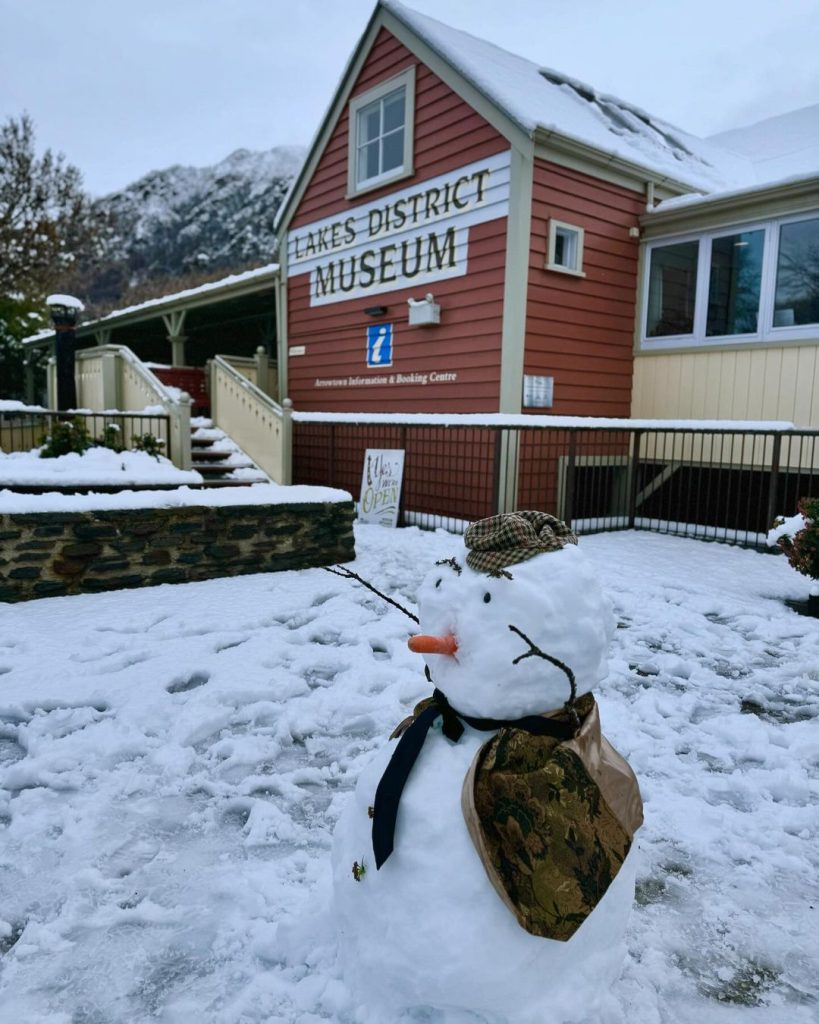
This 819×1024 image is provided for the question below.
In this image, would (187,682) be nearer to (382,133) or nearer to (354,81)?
(382,133)

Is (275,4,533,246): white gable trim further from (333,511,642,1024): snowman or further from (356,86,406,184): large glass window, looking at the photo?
(333,511,642,1024): snowman

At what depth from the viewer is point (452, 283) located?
9.30 metres

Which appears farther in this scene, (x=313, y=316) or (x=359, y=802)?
(x=313, y=316)

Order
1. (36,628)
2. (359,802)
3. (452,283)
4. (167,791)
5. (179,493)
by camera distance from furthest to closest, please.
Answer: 1. (452,283)
2. (179,493)
3. (36,628)
4. (167,791)
5. (359,802)

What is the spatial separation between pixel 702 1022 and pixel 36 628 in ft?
13.2

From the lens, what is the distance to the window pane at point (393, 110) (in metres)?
10.2

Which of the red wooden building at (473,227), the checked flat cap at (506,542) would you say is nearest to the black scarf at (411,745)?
the checked flat cap at (506,542)

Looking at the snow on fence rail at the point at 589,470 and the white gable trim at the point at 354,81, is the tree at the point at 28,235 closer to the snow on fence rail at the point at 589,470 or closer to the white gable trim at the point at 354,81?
the white gable trim at the point at 354,81

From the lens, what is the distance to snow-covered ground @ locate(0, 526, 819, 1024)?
1.80m

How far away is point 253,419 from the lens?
10.6 m

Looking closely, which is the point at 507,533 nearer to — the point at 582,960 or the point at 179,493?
the point at 582,960

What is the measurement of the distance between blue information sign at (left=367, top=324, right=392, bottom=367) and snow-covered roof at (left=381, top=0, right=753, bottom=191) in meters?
3.29

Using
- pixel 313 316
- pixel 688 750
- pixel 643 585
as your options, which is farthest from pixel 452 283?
pixel 688 750

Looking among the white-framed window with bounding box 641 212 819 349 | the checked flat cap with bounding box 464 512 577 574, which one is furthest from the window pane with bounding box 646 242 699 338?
the checked flat cap with bounding box 464 512 577 574
